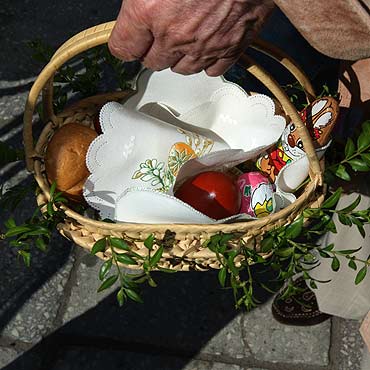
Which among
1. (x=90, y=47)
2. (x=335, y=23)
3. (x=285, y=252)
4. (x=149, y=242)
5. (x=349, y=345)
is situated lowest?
(x=349, y=345)

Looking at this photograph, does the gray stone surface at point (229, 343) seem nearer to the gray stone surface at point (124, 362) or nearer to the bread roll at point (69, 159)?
the gray stone surface at point (124, 362)

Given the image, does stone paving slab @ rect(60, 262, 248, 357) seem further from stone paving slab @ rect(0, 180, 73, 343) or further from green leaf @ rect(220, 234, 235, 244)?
green leaf @ rect(220, 234, 235, 244)

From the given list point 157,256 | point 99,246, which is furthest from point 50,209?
point 157,256

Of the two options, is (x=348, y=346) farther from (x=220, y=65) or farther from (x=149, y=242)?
(x=220, y=65)

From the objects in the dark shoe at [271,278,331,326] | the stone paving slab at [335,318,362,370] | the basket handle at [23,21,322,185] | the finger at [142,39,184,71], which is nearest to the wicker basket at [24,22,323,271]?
the basket handle at [23,21,322,185]

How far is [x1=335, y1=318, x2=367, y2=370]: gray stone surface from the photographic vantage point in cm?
206

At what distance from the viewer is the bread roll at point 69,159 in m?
1.54

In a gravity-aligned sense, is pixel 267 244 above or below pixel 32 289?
above

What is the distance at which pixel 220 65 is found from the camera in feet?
4.11

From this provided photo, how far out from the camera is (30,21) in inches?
111

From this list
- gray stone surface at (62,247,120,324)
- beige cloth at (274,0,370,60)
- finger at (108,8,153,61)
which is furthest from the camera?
gray stone surface at (62,247,120,324)

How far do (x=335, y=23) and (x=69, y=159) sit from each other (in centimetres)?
65

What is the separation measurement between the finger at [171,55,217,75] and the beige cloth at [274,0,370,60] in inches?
6.8

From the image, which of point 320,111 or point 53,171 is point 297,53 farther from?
point 53,171
